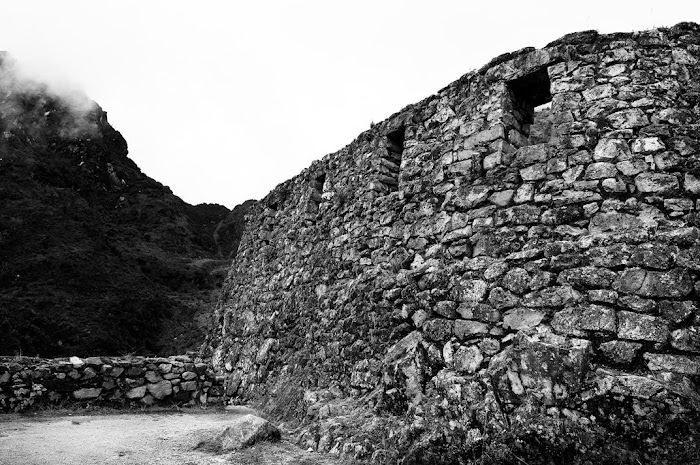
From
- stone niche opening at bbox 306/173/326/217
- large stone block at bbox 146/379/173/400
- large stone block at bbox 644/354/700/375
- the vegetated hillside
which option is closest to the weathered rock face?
large stone block at bbox 644/354/700/375

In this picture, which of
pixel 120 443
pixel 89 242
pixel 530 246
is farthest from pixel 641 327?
pixel 89 242

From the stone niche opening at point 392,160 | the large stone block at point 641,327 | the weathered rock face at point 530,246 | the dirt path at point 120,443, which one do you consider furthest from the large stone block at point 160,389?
the large stone block at point 641,327

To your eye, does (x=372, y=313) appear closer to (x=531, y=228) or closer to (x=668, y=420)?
(x=531, y=228)

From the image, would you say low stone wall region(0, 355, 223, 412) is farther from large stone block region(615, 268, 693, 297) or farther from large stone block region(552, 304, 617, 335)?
large stone block region(615, 268, 693, 297)

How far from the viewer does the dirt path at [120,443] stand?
4.80 meters

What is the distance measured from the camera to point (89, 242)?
32.9m

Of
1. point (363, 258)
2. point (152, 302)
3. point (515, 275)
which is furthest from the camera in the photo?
point (152, 302)

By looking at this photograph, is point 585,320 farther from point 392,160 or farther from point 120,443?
point 120,443

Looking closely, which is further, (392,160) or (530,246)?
(392,160)

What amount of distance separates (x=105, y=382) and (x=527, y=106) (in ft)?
27.2

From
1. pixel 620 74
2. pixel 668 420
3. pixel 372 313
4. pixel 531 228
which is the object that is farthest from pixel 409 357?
pixel 620 74

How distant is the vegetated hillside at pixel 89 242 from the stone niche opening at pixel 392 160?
1953 centimetres

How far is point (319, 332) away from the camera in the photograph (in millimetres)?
7645

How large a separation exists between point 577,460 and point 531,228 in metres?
2.34
